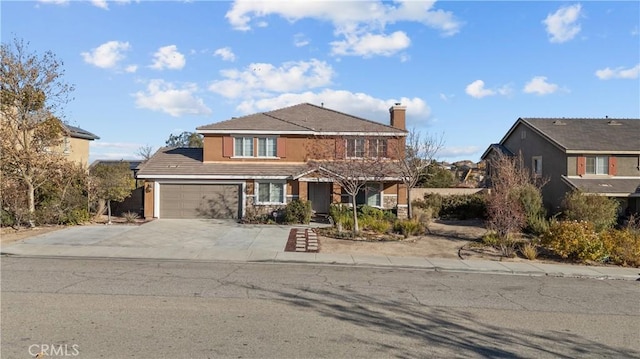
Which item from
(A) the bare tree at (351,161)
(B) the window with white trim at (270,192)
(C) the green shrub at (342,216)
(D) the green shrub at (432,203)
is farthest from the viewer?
(D) the green shrub at (432,203)

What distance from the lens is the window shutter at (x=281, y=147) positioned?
2614cm

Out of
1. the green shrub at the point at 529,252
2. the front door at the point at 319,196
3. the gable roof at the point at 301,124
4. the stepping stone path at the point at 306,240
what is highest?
the gable roof at the point at 301,124

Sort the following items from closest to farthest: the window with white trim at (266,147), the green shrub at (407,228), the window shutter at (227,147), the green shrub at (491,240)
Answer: the green shrub at (491,240) → the green shrub at (407,228) → the window shutter at (227,147) → the window with white trim at (266,147)

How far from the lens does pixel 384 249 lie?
54.1ft

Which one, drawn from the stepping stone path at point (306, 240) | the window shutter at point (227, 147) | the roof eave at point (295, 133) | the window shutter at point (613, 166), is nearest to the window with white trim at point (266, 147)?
the roof eave at point (295, 133)

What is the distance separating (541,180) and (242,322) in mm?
27589

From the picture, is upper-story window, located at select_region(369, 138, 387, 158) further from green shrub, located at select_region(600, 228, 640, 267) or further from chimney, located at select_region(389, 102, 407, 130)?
green shrub, located at select_region(600, 228, 640, 267)

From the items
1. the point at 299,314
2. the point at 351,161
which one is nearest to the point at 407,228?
the point at 351,161

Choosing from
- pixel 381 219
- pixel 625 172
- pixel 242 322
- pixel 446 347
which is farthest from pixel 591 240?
pixel 625 172

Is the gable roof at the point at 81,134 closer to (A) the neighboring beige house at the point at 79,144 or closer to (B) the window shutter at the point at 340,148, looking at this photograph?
(A) the neighboring beige house at the point at 79,144

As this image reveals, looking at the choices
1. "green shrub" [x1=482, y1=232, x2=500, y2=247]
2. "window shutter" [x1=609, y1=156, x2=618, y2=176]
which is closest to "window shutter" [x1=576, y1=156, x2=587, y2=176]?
"window shutter" [x1=609, y1=156, x2=618, y2=176]

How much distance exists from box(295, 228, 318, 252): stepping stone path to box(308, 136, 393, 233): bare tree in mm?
2124

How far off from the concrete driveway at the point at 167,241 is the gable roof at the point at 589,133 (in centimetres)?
1941

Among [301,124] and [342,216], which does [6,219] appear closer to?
[342,216]
